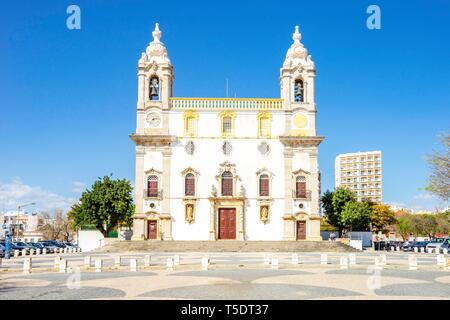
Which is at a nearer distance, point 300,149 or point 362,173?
point 300,149

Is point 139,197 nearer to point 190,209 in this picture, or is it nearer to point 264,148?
point 190,209

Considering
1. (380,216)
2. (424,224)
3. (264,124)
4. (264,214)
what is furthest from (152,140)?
(424,224)

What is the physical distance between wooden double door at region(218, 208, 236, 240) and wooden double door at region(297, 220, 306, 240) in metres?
5.68

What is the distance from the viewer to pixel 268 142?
47.1 m

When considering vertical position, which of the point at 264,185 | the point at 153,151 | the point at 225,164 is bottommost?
the point at 264,185

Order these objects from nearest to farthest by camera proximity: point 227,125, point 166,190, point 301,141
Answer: point 166,190, point 301,141, point 227,125

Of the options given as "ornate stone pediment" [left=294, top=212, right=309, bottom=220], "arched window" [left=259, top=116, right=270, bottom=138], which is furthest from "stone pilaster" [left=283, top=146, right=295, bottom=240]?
"arched window" [left=259, top=116, right=270, bottom=138]

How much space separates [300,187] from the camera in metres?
46.5

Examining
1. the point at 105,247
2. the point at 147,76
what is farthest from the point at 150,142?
the point at 105,247

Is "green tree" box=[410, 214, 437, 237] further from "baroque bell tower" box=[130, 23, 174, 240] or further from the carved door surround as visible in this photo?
"baroque bell tower" box=[130, 23, 174, 240]

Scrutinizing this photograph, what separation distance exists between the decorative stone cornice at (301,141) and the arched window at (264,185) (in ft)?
11.5

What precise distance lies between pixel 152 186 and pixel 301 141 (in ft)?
45.9

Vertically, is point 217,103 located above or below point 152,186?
above
